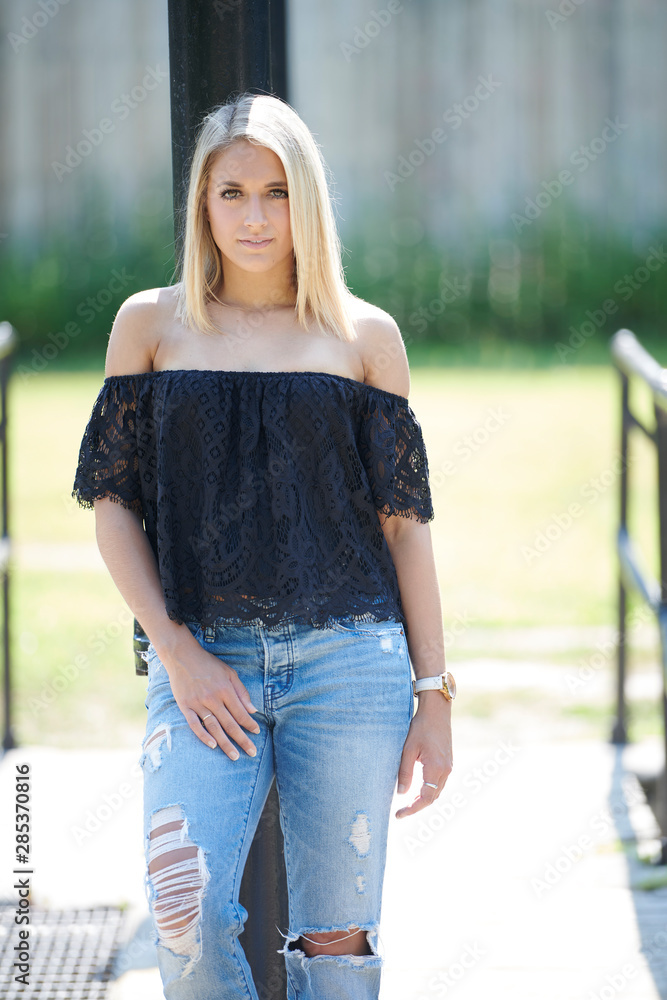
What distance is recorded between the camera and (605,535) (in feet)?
18.0

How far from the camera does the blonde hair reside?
1647 mm

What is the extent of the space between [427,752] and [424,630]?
17cm

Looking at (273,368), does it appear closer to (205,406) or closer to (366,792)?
(205,406)

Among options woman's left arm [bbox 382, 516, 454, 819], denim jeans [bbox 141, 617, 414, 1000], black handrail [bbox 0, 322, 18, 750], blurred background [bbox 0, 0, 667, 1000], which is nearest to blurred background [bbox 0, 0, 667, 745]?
blurred background [bbox 0, 0, 667, 1000]

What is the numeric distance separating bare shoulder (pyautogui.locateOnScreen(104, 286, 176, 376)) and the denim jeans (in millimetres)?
378

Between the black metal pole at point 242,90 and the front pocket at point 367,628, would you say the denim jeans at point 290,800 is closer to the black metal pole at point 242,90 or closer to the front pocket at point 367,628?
the front pocket at point 367,628

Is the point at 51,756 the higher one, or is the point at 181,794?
the point at 181,794

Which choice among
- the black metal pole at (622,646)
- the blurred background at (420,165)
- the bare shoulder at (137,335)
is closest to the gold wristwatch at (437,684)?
the bare shoulder at (137,335)

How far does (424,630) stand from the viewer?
5.60ft

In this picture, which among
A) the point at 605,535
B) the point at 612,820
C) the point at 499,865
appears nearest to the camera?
the point at 499,865

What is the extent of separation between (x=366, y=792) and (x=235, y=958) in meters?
0.26

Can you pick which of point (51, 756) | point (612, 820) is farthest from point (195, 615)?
point (51, 756)

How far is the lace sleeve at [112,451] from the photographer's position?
1645 mm

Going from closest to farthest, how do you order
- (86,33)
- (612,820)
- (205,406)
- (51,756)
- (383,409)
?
1. (205,406)
2. (383,409)
3. (612,820)
4. (51,756)
5. (86,33)
